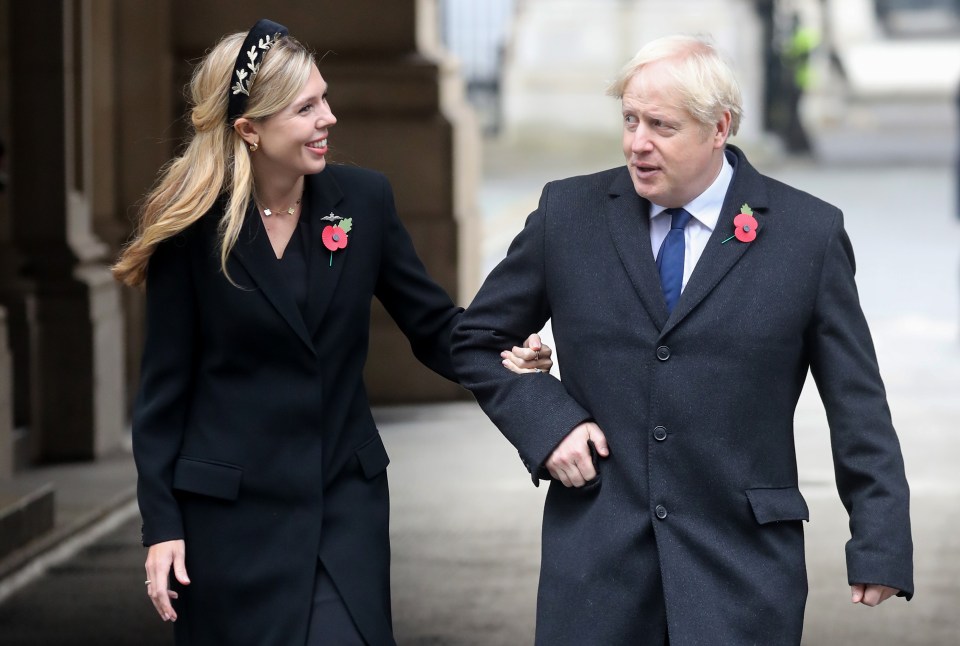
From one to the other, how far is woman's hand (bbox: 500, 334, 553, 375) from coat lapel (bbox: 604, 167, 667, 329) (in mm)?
272

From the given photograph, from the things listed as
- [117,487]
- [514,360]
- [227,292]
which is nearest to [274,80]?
[227,292]

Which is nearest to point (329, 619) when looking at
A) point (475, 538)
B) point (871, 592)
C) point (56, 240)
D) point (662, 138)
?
point (871, 592)

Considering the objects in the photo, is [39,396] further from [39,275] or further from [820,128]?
[820,128]

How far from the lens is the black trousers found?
12.4ft

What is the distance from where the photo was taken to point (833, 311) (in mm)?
3494

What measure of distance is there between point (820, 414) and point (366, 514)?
22.7 feet

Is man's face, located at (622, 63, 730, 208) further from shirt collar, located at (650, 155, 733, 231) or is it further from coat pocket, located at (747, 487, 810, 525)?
coat pocket, located at (747, 487, 810, 525)

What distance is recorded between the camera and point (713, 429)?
11.6 feet

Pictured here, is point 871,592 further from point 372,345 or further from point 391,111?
point 391,111

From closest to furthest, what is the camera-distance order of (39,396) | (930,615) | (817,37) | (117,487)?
1. (930,615)
2. (117,487)
3. (39,396)
4. (817,37)

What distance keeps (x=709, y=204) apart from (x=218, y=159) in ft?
3.45

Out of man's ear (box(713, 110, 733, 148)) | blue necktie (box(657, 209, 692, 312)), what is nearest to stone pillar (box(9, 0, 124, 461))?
blue necktie (box(657, 209, 692, 312))

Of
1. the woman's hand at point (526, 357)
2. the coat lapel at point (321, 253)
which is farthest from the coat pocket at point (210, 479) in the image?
the woman's hand at point (526, 357)

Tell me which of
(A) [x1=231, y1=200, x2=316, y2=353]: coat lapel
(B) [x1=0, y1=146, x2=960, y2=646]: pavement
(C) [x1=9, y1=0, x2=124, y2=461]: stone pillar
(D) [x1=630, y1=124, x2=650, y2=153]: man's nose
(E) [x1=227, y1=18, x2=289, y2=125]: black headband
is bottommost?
(B) [x1=0, y1=146, x2=960, y2=646]: pavement
